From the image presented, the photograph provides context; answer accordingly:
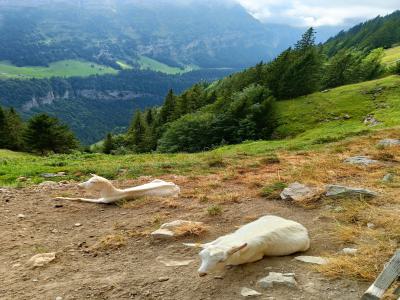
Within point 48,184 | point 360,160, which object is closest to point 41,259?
point 48,184

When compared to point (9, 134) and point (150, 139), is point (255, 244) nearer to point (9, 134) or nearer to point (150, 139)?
point (9, 134)

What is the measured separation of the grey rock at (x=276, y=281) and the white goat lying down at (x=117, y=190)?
6.05 metres

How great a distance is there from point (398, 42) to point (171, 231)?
155406 mm

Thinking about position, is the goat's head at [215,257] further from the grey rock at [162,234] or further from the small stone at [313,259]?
the grey rock at [162,234]

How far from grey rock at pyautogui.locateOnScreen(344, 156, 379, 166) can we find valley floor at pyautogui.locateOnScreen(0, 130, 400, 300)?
59 cm

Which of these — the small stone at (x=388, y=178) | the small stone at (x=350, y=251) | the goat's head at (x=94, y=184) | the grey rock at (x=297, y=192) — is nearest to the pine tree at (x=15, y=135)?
the goat's head at (x=94, y=184)

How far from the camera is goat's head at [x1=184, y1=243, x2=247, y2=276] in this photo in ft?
20.7

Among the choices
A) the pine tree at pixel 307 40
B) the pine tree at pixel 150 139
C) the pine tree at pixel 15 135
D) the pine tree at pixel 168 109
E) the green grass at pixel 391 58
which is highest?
the pine tree at pixel 307 40

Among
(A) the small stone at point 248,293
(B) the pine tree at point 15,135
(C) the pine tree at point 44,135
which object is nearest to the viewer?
(A) the small stone at point 248,293

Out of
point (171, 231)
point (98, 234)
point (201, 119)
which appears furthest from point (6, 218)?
point (201, 119)

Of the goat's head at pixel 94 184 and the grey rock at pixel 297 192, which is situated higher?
the goat's head at pixel 94 184

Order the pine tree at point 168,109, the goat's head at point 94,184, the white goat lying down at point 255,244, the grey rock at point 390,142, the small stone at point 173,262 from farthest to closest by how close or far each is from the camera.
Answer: the pine tree at point 168,109 → the grey rock at point 390,142 → the goat's head at point 94,184 → the small stone at point 173,262 → the white goat lying down at point 255,244

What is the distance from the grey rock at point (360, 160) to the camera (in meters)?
14.7

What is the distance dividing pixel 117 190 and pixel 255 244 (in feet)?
19.4
